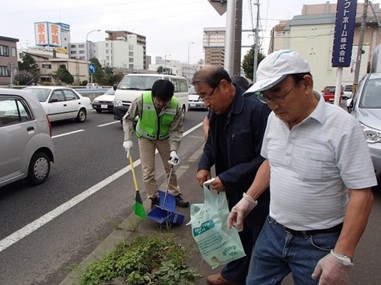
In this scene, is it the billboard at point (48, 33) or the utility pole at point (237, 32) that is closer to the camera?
the utility pole at point (237, 32)

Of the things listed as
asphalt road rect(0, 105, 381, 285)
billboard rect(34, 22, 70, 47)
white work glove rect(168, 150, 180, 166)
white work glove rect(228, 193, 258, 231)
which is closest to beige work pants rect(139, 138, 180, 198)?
white work glove rect(168, 150, 180, 166)

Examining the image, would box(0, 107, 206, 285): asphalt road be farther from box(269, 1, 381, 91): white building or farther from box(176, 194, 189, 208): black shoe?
box(269, 1, 381, 91): white building

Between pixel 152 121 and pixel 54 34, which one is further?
pixel 54 34

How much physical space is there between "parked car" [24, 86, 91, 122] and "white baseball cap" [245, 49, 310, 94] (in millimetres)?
11342

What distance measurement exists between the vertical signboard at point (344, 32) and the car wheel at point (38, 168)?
7.04 m

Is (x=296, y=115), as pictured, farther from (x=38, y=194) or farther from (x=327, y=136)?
(x=38, y=194)

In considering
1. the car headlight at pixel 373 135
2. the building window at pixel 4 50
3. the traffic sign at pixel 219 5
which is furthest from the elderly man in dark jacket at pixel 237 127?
the building window at pixel 4 50

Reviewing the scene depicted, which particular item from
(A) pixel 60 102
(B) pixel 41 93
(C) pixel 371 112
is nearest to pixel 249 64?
(A) pixel 60 102

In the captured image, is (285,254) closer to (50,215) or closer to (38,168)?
(50,215)

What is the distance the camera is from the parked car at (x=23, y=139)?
476 cm

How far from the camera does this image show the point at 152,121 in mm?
4164

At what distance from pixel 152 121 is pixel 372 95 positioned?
160 inches

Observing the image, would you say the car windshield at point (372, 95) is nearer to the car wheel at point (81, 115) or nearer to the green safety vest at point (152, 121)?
the green safety vest at point (152, 121)

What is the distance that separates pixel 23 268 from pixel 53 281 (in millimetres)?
400
